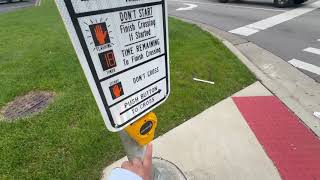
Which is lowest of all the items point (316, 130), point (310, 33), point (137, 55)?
point (310, 33)

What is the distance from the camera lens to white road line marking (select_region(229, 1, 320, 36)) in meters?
10.1

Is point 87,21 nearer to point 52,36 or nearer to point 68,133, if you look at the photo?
point 68,133

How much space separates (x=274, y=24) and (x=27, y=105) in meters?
8.42

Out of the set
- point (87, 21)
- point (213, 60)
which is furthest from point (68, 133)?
point (213, 60)

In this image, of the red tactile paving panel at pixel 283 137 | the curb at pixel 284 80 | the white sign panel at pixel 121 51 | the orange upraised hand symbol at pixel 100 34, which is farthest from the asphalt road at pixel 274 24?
the orange upraised hand symbol at pixel 100 34

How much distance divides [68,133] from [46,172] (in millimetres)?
778

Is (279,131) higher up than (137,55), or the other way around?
(137,55)

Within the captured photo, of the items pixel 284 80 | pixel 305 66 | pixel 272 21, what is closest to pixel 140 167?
pixel 284 80

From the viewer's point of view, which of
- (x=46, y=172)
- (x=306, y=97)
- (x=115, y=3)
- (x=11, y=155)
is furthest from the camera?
(x=306, y=97)

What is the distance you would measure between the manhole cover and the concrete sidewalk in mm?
2022

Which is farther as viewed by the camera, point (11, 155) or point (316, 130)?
point (316, 130)

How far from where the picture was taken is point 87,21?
153 centimetres

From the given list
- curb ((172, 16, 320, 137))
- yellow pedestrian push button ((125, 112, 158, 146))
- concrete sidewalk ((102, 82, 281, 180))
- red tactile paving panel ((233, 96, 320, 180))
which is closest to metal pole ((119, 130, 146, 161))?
yellow pedestrian push button ((125, 112, 158, 146))

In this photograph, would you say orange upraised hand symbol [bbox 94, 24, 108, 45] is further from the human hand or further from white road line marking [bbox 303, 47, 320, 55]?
white road line marking [bbox 303, 47, 320, 55]
